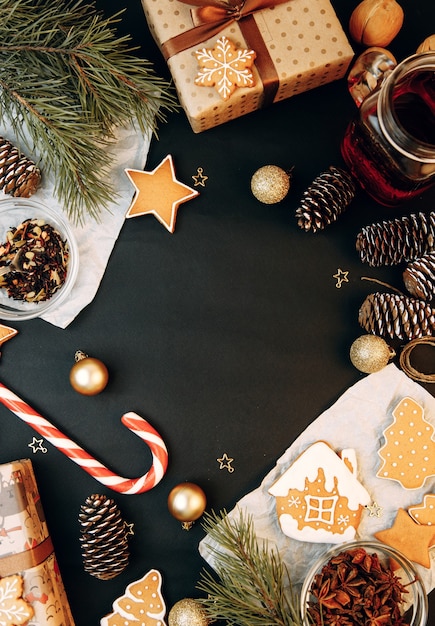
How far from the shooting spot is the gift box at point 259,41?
1.15 m

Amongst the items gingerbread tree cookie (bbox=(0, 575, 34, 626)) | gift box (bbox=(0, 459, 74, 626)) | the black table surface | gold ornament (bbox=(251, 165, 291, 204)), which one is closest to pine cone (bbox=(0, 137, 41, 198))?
the black table surface

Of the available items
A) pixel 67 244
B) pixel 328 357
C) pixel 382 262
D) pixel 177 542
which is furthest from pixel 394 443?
pixel 67 244

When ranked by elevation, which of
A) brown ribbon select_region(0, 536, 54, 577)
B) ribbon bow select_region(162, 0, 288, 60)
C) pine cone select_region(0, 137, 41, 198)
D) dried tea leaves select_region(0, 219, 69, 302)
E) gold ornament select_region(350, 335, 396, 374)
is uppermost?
ribbon bow select_region(162, 0, 288, 60)

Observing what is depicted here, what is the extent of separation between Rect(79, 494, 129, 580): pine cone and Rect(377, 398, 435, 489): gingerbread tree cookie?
564 mm

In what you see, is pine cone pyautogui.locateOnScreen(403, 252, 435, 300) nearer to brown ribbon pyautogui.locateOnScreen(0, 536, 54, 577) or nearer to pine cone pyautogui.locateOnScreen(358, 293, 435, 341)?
pine cone pyautogui.locateOnScreen(358, 293, 435, 341)

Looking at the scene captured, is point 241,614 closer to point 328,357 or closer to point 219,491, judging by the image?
point 219,491

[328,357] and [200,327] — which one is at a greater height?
[200,327]

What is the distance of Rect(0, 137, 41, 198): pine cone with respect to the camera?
1.17 meters

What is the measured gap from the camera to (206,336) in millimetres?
1255

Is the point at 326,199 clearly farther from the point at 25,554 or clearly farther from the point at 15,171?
the point at 25,554

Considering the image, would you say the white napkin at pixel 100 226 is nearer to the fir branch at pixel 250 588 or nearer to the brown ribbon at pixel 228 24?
the brown ribbon at pixel 228 24

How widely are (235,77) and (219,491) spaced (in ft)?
2.78

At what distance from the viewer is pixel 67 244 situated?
122 centimetres

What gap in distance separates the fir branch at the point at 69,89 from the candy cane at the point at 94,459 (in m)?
0.42
